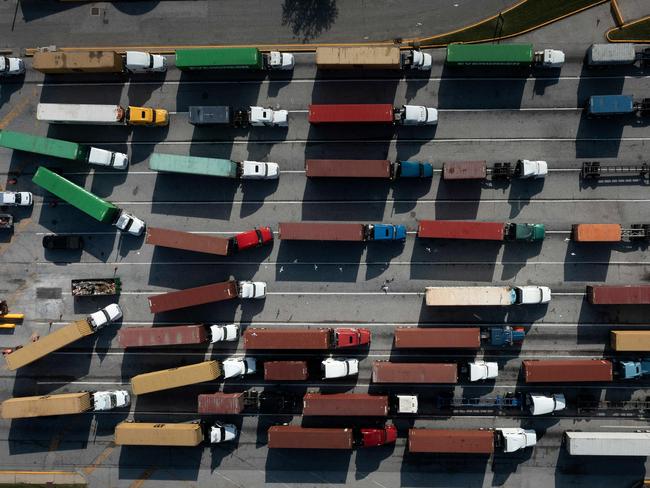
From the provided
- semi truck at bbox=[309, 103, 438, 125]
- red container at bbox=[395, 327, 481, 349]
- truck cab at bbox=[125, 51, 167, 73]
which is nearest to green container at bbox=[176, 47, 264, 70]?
truck cab at bbox=[125, 51, 167, 73]

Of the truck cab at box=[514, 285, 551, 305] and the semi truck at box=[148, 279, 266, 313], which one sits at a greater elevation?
the truck cab at box=[514, 285, 551, 305]

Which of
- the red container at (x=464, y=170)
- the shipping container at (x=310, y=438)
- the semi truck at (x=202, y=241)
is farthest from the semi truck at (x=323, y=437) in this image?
the red container at (x=464, y=170)

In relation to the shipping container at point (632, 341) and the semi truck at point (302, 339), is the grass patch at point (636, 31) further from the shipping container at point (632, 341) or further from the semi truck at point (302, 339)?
the semi truck at point (302, 339)

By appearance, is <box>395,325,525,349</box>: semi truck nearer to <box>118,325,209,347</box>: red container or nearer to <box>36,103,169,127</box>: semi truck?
<box>118,325,209,347</box>: red container

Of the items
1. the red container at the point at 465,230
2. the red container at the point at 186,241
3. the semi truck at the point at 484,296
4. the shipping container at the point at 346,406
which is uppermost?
the red container at the point at 465,230

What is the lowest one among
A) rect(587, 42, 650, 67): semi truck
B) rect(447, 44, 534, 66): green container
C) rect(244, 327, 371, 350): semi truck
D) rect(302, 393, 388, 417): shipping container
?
rect(302, 393, 388, 417): shipping container

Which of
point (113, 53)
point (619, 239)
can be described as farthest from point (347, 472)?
point (113, 53)
